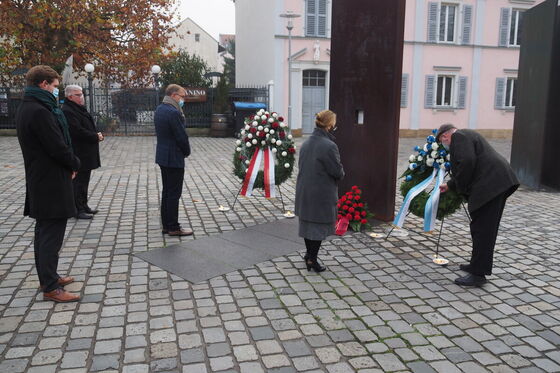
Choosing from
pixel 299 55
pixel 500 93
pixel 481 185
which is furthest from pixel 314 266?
pixel 500 93

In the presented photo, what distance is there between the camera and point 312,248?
5.54 meters

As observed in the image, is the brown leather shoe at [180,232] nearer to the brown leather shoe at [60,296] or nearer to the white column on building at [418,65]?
the brown leather shoe at [60,296]

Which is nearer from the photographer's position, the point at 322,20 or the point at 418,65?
the point at 322,20

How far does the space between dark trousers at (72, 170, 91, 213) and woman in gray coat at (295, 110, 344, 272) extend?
377cm

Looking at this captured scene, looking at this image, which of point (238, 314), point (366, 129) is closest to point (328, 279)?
point (238, 314)

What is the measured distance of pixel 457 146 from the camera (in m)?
5.14

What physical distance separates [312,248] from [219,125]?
17235 mm

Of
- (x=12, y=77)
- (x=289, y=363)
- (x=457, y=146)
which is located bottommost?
(x=289, y=363)

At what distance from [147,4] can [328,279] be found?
A: 20197 millimetres

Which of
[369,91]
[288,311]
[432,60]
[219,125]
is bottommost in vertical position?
[288,311]

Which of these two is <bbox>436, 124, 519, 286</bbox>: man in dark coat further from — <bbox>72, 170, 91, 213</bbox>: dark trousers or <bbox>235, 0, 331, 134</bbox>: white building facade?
<bbox>235, 0, 331, 134</bbox>: white building facade

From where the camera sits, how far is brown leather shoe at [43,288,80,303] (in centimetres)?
467

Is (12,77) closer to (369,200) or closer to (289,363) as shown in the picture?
(369,200)

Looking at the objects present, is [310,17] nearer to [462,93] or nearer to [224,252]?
[462,93]
